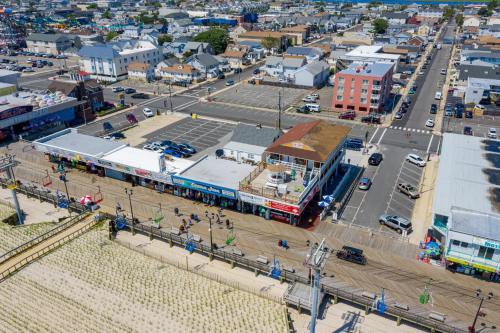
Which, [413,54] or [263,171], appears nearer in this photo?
[263,171]

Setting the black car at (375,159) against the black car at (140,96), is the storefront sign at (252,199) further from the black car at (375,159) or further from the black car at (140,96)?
the black car at (140,96)

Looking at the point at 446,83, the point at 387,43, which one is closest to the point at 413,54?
the point at 387,43

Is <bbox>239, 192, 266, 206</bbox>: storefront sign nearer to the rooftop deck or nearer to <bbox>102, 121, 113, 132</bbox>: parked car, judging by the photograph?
the rooftop deck

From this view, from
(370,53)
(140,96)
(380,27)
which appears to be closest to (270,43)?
(370,53)

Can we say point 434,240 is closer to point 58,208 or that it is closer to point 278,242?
point 278,242

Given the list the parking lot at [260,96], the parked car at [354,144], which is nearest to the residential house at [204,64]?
the parking lot at [260,96]

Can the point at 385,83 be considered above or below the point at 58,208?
above
